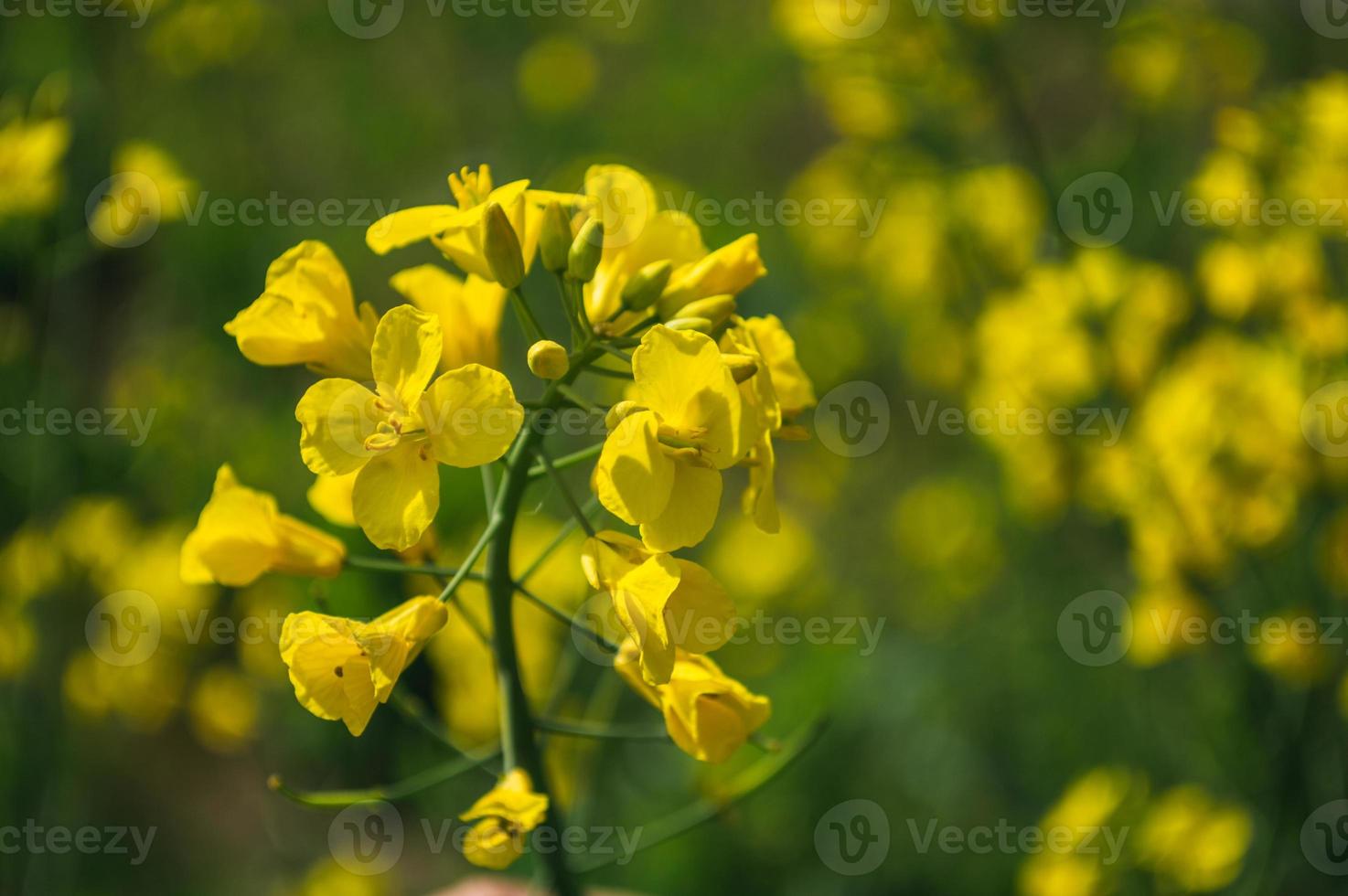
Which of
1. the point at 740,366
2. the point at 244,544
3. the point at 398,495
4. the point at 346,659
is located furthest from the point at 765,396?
the point at 244,544

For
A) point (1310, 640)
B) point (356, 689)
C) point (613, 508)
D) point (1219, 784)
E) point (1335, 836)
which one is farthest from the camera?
point (1219, 784)

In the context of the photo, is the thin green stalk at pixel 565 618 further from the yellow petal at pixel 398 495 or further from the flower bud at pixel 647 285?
the flower bud at pixel 647 285

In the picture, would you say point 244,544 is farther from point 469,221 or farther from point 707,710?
point 707,710

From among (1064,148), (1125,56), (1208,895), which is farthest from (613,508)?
(1064,148)

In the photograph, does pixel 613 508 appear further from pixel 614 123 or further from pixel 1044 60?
pixel 1044 60

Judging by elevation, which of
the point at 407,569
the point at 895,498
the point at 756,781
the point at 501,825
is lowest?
the point at 895,498

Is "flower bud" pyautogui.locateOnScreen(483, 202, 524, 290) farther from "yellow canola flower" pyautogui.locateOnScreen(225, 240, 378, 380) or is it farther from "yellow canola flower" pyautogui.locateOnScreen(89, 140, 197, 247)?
"yellow canola flower" pyautogui.locateOnScreen(89, 140, 197, 247)

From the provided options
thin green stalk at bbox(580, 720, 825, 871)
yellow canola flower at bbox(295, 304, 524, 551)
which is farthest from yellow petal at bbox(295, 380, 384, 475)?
thin green stalk at bbox(580, 720, 825, 871)
